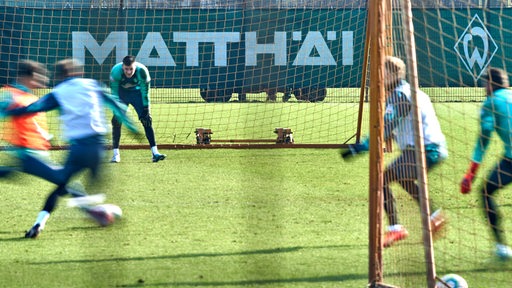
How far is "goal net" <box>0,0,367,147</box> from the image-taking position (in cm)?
1945

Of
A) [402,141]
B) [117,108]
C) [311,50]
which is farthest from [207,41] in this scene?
[402,141]

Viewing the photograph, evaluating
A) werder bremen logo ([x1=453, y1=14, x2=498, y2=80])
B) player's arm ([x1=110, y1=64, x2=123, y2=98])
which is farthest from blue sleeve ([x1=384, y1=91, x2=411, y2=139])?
werder bremen logo ([x1=453, y1=14, x2=498, y2=80])

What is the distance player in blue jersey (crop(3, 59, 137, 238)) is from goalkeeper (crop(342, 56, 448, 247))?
2290 mm

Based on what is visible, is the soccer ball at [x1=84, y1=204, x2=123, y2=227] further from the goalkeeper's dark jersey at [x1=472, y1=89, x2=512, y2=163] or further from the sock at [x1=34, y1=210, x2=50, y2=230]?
the goalkeeper's dark jersey at [x1=472, y1=89, x2=512, y2=163]

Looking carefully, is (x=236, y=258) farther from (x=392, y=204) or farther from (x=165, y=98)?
(x=165, y=98)

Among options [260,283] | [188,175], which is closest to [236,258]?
[260,283]

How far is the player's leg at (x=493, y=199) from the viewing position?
23.8ft

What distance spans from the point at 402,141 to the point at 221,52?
48.3ft

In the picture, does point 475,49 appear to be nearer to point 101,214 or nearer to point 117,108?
point 117,108

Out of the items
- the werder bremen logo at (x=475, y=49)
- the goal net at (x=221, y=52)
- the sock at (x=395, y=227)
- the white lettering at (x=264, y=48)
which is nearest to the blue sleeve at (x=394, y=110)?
the sock at (x=395, y=227)

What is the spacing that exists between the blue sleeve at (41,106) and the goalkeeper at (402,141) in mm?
2671

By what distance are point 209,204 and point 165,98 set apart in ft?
41.0

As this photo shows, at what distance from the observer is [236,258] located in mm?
7391

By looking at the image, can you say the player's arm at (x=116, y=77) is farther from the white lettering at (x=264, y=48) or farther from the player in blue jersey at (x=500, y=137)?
the player in blue jersey at (x=500, y=137)
